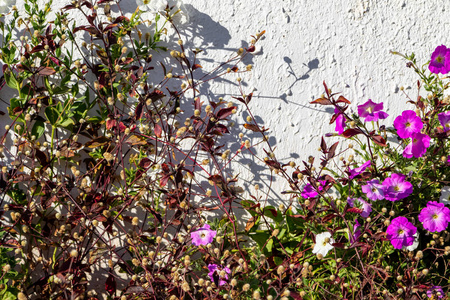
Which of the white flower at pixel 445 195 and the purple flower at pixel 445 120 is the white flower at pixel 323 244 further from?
the purple flower at pixel 445 120

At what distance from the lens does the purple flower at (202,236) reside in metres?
1.55

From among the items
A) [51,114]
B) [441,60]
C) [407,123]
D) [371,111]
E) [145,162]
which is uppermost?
[441,60]

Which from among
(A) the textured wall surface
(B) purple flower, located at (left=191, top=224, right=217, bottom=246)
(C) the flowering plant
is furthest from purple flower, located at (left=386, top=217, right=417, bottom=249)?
(B) purple flower, located at (left=191, top=224, right=217, bottom=246)

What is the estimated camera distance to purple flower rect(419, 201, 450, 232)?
5.32 feet

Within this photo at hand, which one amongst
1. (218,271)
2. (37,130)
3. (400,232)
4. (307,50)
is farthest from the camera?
(307,50)

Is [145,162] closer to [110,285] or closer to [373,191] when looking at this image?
[110,285]

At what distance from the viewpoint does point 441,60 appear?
170 centimetres

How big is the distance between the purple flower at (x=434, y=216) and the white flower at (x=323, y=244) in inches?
14.2

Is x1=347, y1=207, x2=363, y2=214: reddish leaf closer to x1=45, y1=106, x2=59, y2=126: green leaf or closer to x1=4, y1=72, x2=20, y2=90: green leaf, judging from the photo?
x1=45, y1=106, x2=59, y2=126: green leaf

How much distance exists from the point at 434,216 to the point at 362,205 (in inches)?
10.1

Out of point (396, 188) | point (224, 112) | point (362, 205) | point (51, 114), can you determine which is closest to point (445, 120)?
point (396, 188)

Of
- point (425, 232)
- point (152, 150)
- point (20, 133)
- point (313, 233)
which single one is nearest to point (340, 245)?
point (313, 233)

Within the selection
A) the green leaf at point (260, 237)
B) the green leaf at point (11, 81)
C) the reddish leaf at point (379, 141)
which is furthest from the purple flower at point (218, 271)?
the green leaf at point (11, 81)

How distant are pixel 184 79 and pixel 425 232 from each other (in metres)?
1.20
